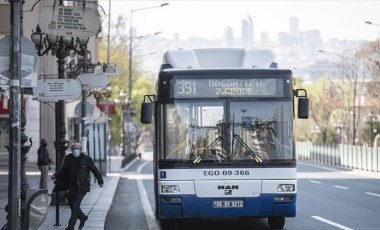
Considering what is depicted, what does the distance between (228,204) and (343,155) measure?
46.6 meters

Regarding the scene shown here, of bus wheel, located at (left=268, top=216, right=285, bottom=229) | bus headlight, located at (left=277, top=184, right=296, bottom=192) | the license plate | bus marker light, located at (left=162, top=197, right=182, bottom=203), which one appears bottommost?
bus wheel, located at (left=268, top=216, right=285, bottom=229)

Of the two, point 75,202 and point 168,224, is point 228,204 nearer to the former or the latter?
point 168,224

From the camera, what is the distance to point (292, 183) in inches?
662

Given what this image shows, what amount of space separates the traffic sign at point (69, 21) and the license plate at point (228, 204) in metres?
4.38

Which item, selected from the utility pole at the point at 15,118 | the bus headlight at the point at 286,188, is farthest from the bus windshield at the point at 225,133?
the utility pole at the point at 15,118

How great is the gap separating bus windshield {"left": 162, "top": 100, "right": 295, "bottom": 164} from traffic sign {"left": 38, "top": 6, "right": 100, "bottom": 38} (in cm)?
300

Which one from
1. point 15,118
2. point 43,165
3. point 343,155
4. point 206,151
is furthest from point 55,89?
point 343,155

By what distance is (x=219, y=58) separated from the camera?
1798 centimetres

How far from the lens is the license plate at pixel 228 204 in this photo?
16766 millimetres

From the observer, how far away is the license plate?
16.8 meters

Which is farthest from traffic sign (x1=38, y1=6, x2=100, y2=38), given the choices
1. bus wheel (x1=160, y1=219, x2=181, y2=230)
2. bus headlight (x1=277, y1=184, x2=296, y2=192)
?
bus headlight (x1=277, y1=184, x2=296, y2=192)

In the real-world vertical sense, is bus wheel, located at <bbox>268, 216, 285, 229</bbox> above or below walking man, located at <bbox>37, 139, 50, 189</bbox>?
below

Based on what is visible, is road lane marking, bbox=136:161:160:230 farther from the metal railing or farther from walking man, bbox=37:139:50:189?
the metal railing

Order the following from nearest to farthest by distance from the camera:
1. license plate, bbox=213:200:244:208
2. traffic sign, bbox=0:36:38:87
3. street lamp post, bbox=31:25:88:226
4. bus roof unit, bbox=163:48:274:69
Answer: traffic sign, bbox=0:36:38:87 → license plate, bbox=213:200:244:208 → bus roof unit, bbox=163:48:274:69 → street lamp post, bbox=31:25:88:226
